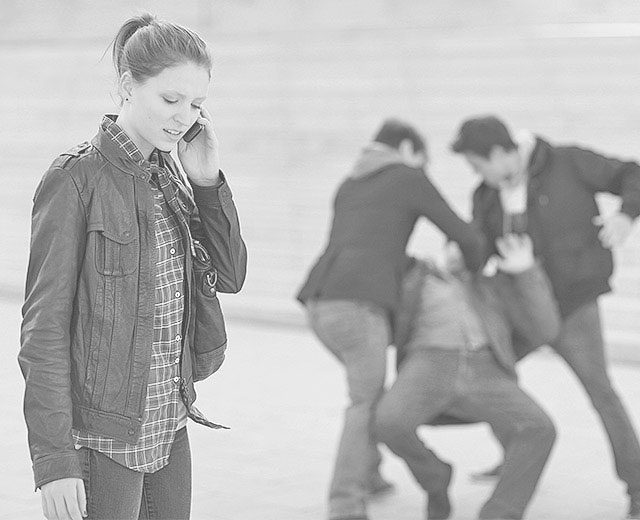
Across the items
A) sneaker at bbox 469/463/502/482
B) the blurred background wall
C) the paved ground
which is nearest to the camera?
the paved ground

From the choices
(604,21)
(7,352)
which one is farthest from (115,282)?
(604,21)

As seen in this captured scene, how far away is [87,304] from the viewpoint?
219 cm

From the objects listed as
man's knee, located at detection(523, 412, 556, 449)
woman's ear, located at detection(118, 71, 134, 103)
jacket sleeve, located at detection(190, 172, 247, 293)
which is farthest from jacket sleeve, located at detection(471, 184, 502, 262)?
woman's ear, located at detection(118, 71, 134, 103)

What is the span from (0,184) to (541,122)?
17.7 feet

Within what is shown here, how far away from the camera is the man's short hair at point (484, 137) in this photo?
183 inches

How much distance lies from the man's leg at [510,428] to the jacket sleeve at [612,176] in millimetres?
796

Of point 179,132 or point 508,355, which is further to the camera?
point 508,355

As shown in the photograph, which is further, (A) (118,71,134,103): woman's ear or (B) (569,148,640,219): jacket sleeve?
(B) (569,148,640,219): jacket sleeve

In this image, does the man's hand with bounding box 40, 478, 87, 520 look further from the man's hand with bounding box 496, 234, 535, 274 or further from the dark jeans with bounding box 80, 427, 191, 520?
the man's hand with bounding box 496, 234, 535, 274

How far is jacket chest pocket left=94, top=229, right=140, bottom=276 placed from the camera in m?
2.19

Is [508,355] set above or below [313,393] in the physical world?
above

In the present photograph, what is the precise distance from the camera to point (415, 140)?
4754 mm

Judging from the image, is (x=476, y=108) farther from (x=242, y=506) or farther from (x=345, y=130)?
(x=242, y=506)

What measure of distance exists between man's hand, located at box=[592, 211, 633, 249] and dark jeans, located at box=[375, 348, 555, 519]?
0.64 m
